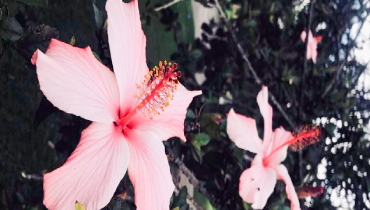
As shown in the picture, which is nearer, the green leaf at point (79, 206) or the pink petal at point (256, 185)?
the green leaf at point (79, 206)

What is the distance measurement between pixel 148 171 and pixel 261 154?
66cm

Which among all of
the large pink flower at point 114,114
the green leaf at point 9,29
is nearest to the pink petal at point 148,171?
the large pink flower at point 114,114

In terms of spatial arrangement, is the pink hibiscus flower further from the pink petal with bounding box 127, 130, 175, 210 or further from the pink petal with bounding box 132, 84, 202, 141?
the pink petal with bounding box 127, 130, 175, 210

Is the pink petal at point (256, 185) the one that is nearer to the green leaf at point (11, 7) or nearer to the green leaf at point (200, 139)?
the green leaf at point (200, 139)

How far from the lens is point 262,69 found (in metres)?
2.47

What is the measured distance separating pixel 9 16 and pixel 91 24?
1059 mm

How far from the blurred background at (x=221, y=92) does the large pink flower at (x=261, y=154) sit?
95mm

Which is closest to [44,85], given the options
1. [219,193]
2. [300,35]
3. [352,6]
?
[219,193]

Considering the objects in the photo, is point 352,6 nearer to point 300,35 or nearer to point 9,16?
point 300,35

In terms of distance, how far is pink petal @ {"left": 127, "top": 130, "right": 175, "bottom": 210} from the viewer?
757 millimetres

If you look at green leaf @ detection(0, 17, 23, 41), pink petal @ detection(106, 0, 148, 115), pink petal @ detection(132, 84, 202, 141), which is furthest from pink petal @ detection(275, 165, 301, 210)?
green leaf @ detection(0, 17, 23, 41)

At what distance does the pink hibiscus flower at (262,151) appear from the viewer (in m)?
1.21

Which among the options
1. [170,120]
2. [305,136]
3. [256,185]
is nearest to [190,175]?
[256,185]

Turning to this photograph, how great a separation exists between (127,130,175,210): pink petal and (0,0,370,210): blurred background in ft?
0.66
